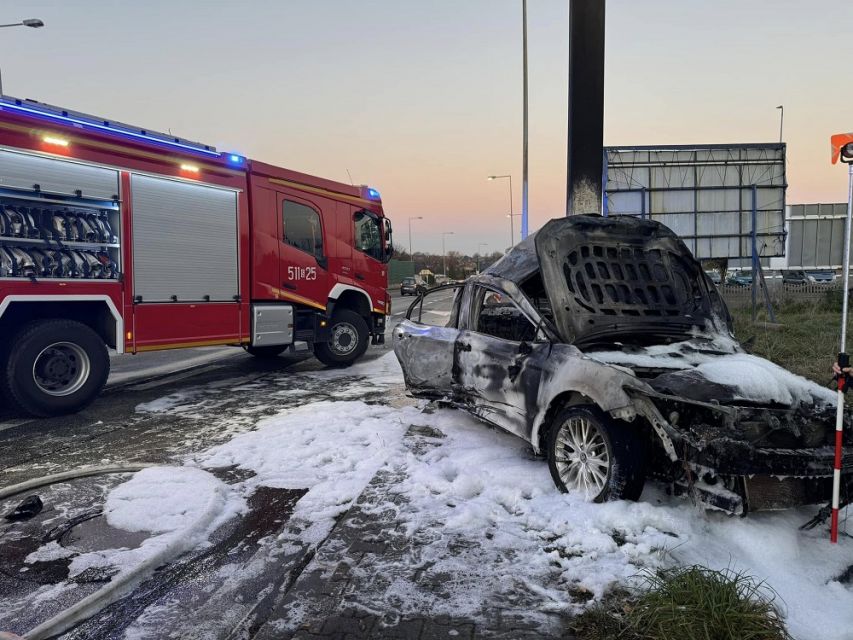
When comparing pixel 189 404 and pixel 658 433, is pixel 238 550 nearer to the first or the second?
pixel 658 433

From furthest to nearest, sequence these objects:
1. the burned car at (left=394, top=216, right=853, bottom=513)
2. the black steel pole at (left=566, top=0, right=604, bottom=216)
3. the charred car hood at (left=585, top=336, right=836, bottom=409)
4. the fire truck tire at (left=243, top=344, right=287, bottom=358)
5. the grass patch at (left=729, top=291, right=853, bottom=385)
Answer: the fire truck tire at (left=243, top=344, right=287, bottom=358) → the grass patch at (left=729, top=291, right=853, bottom=385) → the black steel pole at (left=566, top=0, right=604, bottom=216) → the charred car hood at (left=585, top=336, right=836, bottom=409) → the burned car at (left=394, top=216, right=853, bottom=513)

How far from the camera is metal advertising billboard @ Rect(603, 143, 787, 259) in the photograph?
1334 cm

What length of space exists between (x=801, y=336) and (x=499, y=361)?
9481 millimetres

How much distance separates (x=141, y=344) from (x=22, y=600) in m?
5.01

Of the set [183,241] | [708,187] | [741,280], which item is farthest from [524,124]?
[741,280]

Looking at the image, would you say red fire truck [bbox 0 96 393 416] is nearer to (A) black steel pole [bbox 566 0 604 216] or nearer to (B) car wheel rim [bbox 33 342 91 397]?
(B) car wheel rim [bbox 33 342 91 397]

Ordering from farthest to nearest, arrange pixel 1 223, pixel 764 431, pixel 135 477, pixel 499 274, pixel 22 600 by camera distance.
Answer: pixel 1 223 < pixel 499 274 < pixel 135 477 < pixel 764 431 < pixel 22 600

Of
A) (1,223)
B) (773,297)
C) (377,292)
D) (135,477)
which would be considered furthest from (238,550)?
(773,297)

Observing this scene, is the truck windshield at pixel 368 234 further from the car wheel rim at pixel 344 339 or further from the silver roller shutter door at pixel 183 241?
the silver roller shutter door at pixel 183 241

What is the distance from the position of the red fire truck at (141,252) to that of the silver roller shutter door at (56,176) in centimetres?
1

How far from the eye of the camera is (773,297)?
65.6 feet

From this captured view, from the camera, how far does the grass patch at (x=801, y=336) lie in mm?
8719

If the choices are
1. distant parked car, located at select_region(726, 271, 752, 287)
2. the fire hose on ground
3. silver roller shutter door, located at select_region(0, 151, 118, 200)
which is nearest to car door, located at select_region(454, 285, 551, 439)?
the fire hose on ground

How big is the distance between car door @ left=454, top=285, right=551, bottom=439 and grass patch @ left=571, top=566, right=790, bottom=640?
183 centimetres
